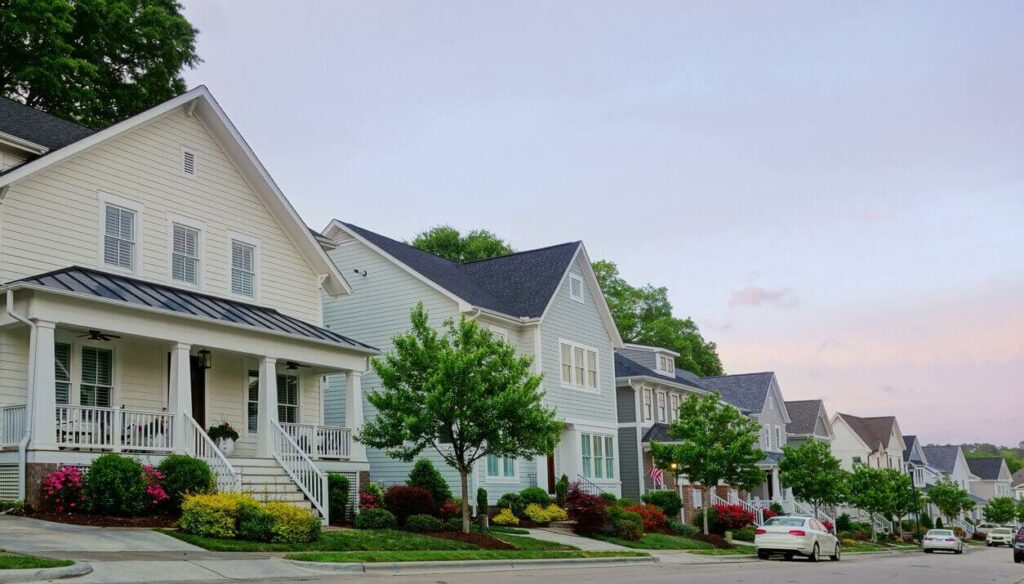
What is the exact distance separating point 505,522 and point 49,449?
16.6 meters

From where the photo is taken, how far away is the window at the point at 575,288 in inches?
1563

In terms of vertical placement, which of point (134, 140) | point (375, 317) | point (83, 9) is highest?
point (83, 9)

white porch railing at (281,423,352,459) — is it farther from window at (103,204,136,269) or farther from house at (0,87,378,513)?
window at (103,204,136,269)

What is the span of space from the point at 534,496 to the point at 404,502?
337 inches

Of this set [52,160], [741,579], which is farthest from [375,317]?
[741,579]

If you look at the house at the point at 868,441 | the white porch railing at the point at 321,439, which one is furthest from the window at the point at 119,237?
the house at the point at 868,441

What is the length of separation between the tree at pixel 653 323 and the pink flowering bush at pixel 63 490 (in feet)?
199

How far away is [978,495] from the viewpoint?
123 meters

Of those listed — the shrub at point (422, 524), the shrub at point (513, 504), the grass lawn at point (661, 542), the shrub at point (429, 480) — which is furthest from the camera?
the shrub at point (513, 504)

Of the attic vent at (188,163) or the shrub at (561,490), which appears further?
the shrub at (561,490)

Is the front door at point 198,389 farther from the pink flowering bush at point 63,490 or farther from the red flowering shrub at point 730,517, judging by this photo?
the red flowering shrub at point 730,517

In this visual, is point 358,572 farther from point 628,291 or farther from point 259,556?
point 628,291

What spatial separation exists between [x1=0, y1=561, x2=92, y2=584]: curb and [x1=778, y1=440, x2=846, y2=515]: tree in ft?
133

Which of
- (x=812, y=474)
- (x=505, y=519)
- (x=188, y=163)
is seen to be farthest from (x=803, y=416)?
(x=188, y=163)
